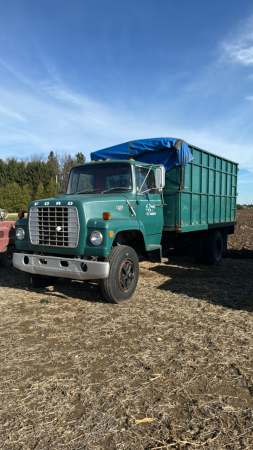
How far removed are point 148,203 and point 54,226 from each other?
2086 millimetres

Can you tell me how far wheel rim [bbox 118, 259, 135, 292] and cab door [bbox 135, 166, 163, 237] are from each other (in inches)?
38.4

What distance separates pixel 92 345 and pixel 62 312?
1.37 metres

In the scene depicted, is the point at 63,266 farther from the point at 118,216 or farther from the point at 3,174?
the point at 3,174

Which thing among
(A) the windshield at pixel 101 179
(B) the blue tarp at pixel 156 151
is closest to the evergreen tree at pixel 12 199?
(B) the blue tarp at pixel 156 151

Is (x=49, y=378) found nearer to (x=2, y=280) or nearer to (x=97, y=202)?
(x=97, y=202)

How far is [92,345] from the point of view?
4.00 meters

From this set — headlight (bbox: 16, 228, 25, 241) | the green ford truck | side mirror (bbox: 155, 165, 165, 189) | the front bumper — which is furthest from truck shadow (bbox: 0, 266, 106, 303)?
side mirror (bbox: 155, 165, 165, 189)

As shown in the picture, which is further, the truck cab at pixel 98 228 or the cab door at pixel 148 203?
the cab door at pixel 148 203

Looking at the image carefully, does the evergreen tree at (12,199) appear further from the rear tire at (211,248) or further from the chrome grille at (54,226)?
the chrome grille at (54,226)

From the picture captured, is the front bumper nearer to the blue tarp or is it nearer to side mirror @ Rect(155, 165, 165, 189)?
side mirror @ Rect(155, 165, 165, 189)

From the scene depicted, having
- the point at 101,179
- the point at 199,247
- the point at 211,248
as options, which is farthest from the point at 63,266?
the point at 211,248

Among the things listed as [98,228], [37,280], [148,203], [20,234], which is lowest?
[37,280]

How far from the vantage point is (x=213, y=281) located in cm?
731

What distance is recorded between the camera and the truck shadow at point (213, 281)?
5.93 m
